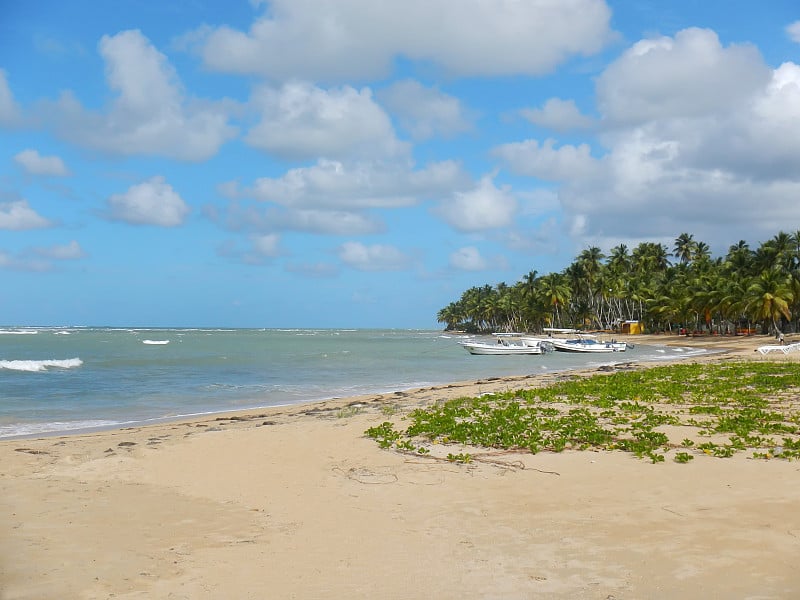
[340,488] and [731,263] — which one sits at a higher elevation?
[731,263]

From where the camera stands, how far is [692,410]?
13711 millimetres

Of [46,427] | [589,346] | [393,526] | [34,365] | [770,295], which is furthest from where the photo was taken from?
[589,346]

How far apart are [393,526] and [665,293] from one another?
89.1 metres

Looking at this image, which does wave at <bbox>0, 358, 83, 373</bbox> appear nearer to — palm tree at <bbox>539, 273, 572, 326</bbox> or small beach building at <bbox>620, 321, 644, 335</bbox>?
palm tree at <bbox>539, 273, 572, 326</bbox>

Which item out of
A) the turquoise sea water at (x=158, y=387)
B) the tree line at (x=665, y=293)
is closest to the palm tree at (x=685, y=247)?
the tree line at (x=665, y=293)

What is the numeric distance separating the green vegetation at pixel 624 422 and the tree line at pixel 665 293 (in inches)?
2076

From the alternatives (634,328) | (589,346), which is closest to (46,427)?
(589,346)

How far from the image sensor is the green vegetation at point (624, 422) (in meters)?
10.4

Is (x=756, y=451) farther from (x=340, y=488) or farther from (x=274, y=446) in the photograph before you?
(x=274, y=446)

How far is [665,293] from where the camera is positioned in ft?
289

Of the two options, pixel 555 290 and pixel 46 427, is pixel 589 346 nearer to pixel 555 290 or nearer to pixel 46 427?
→ pixel 555 290

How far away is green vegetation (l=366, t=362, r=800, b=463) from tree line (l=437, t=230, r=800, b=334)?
173ft

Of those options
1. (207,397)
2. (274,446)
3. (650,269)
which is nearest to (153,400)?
(207,397)

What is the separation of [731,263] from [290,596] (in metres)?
86.1
